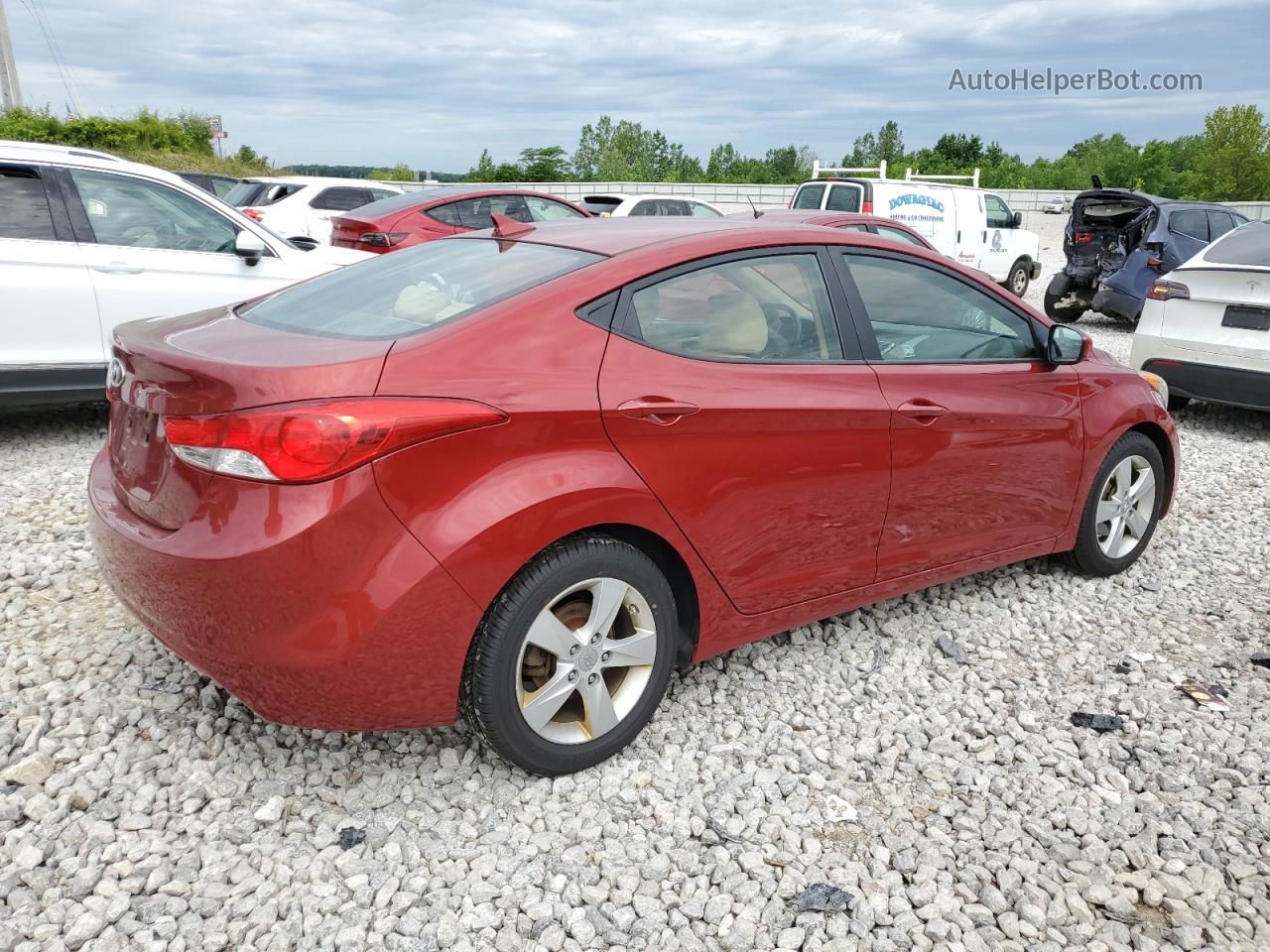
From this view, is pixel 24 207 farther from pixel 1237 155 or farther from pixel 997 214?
pixel 1237 155

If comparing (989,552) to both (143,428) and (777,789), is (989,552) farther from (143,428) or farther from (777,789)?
(143,428)

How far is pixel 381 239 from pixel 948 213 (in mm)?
9059

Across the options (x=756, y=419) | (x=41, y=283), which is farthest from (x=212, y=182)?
(x=756, y=419)

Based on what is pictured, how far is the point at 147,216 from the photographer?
248 inches

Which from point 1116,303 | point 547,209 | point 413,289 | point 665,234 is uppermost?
point 665,234

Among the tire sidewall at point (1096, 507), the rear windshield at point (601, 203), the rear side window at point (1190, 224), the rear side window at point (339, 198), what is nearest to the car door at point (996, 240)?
the rear side window at point (1190, 224)

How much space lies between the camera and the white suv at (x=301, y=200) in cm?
1460

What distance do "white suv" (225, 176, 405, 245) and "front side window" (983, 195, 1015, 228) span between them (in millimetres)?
9856

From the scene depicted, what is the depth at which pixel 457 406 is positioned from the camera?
2.46m

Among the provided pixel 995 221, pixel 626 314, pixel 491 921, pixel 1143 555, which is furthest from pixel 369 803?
pixel 995 221

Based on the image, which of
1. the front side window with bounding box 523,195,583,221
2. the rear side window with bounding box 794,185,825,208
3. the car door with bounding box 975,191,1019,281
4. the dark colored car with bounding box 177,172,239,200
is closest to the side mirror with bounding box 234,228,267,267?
the front side window with bounding box 523,195,583,221

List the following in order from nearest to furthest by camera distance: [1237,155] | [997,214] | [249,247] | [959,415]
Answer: [959,415], [249,247], [997,214], [1237,155]

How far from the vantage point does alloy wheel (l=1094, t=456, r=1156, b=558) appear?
4477mm

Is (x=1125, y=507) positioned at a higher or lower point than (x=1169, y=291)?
lower
